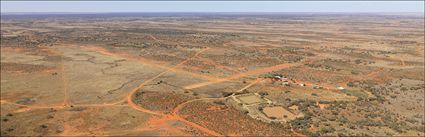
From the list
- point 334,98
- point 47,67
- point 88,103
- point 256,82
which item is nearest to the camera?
point 88,103

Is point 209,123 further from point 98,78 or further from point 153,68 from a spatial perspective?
point 153,68

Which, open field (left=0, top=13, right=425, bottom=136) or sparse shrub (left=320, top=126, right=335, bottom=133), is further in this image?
open field (left=0, top=13, right=425, bottom=136)

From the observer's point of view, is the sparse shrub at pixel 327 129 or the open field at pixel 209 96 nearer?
the sparse shrub at pixel 327 129

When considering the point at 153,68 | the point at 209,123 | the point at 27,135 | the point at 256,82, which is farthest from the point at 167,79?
the point at 27,135

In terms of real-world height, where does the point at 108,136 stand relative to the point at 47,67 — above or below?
below

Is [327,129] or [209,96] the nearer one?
[327,129]

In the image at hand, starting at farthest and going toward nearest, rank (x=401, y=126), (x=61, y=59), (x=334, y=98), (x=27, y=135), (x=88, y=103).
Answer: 1. (x=61, y=59)
2. (x=334, y=98)
3. (x=88, y=103)
4. (x=401, y=126)
5. (x=27, y=135)

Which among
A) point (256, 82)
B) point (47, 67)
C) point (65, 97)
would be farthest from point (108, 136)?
point (47, 67)

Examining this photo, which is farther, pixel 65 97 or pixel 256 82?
pixel 256 82

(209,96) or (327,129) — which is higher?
(209,96)

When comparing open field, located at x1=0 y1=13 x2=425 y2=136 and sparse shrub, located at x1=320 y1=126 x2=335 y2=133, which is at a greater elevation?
open field, located at x1=0 y1=13 x2=425 y2=136

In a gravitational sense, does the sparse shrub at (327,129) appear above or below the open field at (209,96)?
below
